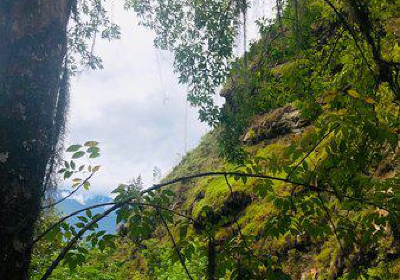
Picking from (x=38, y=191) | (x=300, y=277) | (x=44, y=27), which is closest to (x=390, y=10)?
(x=44, y=27)

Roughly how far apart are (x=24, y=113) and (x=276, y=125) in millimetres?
12818

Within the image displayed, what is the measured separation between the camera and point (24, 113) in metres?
1.31

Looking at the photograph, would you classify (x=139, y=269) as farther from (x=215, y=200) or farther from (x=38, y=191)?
(x=38, y=191)

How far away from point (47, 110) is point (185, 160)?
2349cm

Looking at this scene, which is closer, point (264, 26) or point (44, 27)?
point (44, 27)

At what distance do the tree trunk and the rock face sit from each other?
36.5 ft

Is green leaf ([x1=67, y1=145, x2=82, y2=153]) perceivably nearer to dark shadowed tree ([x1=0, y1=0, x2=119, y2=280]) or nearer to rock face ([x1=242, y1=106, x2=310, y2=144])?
dark shadowed tree ([x1=0, y1=0, x2=119, y2=280])

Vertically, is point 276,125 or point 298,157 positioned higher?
point 276,125

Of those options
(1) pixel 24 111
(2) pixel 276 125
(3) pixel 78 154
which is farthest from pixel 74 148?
(2) pixel 276 125

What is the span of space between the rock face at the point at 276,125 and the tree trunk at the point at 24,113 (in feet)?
36.5

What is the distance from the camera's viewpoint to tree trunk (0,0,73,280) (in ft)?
3.97

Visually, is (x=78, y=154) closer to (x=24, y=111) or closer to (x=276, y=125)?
(x=24, y=111)

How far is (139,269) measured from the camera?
1503 cm

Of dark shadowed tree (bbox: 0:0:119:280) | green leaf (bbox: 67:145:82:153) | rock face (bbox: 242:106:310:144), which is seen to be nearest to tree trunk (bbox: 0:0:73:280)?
dark shadowed tree (bbox: 0:0:119:280)
